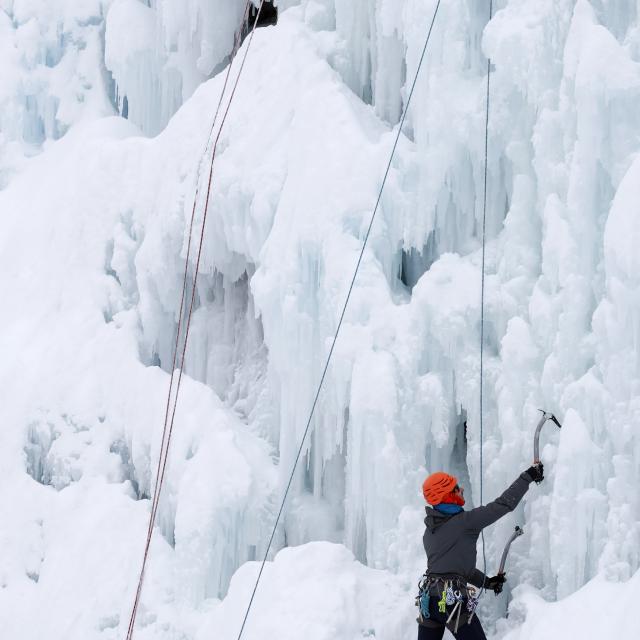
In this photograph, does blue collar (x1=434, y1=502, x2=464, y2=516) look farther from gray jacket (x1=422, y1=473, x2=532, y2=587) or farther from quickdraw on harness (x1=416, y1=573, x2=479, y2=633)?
quickdraw on harness (x1=416, y1=573, x2=479, y2=633)

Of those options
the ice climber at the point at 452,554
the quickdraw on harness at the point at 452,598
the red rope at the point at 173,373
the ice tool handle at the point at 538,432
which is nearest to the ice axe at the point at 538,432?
the ice tool handle at the point at 538,432

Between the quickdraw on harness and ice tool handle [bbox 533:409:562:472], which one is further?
ice tool handle [bbox 533:409:562:472]

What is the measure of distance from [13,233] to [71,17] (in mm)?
2933

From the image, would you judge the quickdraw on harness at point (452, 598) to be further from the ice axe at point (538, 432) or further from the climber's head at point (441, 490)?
the ice axe at point (538, 432)

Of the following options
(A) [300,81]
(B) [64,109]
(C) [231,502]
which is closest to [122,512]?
(C) [231,502]

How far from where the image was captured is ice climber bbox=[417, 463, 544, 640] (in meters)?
5.06

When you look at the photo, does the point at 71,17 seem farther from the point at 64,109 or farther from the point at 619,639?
the point at 619,639

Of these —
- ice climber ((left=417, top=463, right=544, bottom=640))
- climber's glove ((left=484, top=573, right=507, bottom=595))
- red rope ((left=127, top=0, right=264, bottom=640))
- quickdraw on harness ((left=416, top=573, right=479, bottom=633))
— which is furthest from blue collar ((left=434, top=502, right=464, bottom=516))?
red rope ((left=127, top=0, right=264, bottom=640))

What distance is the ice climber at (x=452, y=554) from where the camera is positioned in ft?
16.6

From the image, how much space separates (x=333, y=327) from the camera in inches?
262

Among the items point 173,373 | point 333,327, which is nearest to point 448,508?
point 333,327

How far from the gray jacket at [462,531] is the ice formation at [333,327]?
0.30 metres

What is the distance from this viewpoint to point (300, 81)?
7.63 metres

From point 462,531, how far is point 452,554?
0.46ft
